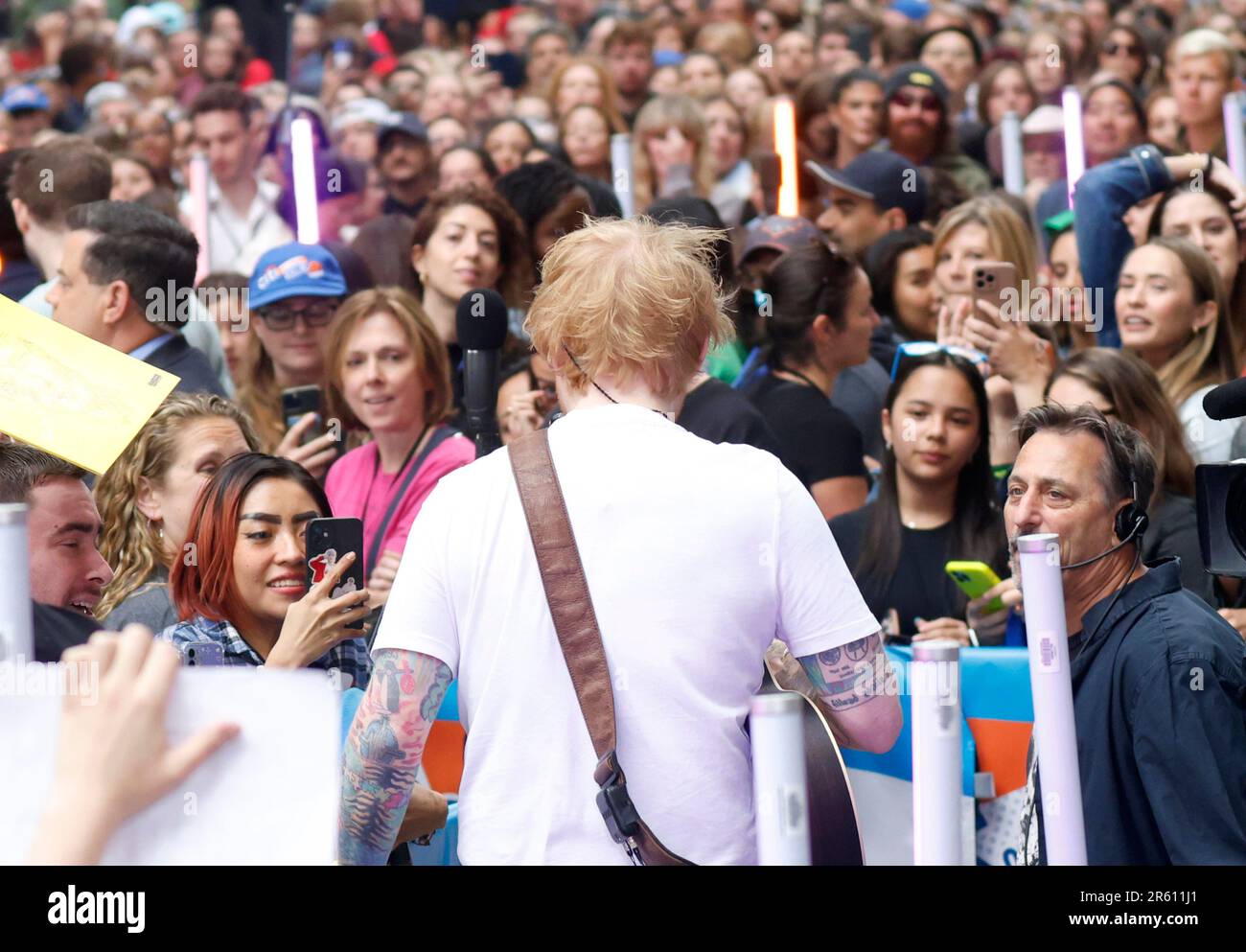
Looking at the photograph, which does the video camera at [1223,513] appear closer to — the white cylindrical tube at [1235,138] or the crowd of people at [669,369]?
the crowd of people at [669,369]

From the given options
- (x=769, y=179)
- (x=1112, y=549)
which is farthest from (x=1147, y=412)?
(x=769, y=179)

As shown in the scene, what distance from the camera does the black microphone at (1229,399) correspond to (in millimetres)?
2393

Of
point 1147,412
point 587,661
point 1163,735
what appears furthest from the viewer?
point 1147,412

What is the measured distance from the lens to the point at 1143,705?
252cm

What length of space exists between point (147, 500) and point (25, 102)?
5.87 metres

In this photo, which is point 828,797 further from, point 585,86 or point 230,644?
point 585,86

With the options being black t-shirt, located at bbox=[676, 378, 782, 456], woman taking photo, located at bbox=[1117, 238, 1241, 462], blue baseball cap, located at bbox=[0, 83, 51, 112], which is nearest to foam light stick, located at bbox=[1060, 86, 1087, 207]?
woman taking photo, located at bbox=[1117, 238, 1241, 462]

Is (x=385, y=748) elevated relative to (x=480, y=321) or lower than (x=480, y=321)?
lower

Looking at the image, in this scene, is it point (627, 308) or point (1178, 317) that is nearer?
point (627, 308)

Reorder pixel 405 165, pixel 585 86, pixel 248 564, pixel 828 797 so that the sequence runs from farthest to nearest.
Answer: pixel 585 86, pixel 405 165, pixel 248 564, pixel 828 797

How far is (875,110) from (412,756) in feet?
18.7

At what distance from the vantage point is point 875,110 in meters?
7.33
